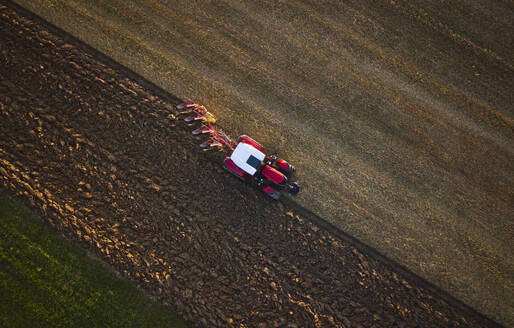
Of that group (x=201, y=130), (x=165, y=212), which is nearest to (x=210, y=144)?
(x=201, y=130)

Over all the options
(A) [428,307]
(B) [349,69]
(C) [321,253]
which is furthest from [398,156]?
(A) [428,307]

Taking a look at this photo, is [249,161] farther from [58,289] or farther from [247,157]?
[58,289]

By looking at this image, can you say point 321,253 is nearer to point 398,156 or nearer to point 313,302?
point 313,302

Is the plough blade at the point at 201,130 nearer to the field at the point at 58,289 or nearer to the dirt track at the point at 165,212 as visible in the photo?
the dirt track at the point at 165,212

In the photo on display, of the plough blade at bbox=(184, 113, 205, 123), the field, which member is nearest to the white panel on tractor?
the plough blade at bbox=(184, 113, 205, 123)

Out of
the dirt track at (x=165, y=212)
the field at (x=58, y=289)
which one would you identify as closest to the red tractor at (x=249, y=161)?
the dirt track at (x=165, y=212)
